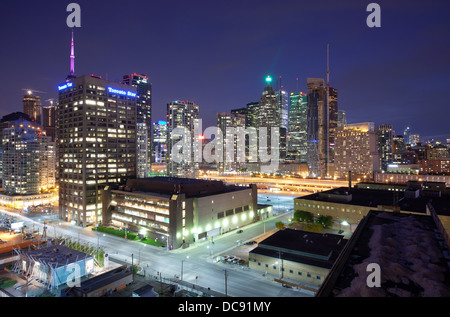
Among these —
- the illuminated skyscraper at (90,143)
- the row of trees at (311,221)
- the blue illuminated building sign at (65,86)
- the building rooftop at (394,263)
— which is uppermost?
the blue illuminated building sign at (65,86)

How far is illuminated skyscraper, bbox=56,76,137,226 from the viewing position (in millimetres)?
89625

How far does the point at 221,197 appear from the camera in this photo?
258ft

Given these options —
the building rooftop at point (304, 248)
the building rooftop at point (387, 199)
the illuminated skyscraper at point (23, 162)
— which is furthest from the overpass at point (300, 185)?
the illuminated skyscraper at point (23, 162)

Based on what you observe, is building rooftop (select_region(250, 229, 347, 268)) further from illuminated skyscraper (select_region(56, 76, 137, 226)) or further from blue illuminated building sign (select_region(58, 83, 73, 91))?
blue illuminated building sign (select_region(58, 83, 73, 91))

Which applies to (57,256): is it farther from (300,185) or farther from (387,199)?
(300,185)

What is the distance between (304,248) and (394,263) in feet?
88.5

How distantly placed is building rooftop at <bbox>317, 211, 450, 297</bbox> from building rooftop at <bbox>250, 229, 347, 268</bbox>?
10500 millimetres

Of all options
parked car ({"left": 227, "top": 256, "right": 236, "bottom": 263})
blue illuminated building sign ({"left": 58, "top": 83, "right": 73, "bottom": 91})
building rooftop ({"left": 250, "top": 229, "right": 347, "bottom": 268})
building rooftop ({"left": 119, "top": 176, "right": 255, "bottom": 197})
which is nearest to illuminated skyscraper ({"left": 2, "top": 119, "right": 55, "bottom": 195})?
blue illuminated building sign ({"left": 58, "top": 83, "right": 73, "bottom": 91})

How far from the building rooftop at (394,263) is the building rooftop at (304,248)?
10.5 meters

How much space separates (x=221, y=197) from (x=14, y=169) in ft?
383

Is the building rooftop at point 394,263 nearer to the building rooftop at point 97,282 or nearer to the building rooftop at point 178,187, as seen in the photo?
the building rooftop at point 97,282

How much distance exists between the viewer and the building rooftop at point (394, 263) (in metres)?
22.2
